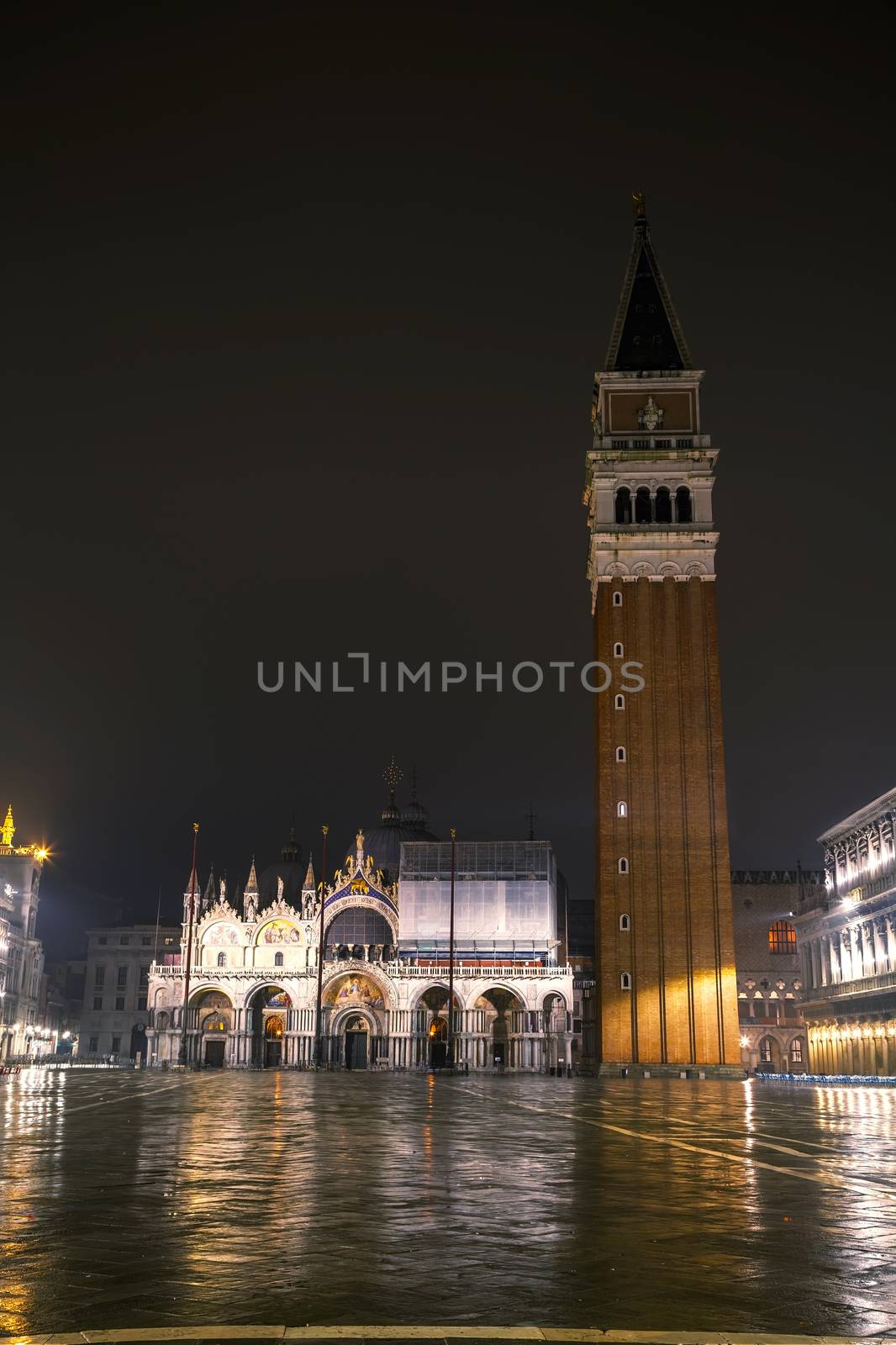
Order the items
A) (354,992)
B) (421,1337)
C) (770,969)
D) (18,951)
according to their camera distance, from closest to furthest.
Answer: (421,1337)
(354,992)
(770,969)
(18,951)

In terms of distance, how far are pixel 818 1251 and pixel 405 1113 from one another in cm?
2055

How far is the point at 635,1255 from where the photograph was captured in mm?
9133

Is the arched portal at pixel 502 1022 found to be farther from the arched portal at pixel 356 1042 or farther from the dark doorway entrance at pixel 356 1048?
the dark doorway entrance at pixel 356 1048

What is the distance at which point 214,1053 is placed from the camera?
326ft

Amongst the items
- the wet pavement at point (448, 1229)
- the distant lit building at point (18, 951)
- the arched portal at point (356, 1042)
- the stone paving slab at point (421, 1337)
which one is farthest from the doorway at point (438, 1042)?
the stone paving slab at point (421, 1337)

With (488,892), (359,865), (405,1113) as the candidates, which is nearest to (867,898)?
(488,892)

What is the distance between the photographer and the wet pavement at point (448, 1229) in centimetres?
736

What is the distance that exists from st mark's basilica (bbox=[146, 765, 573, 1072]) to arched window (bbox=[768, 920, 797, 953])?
21932mm

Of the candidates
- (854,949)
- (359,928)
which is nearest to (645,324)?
→ (854,949)

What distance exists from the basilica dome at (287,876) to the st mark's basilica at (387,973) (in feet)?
29.2

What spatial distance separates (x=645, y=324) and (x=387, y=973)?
49805 mm

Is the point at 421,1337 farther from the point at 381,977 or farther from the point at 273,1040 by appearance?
the point at 273,1040

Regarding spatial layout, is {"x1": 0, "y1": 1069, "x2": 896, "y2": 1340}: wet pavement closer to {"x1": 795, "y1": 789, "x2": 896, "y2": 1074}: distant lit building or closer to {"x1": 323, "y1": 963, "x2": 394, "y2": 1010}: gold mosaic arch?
{"x1": 795, "y1": 789, "x2": 896, "y2": 1074}: distant lit building

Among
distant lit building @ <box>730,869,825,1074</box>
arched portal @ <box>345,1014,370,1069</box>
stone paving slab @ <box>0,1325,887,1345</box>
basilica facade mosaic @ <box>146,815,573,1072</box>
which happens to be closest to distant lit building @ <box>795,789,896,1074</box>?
distant lit building @ <box>730,869,825,1074</box>
